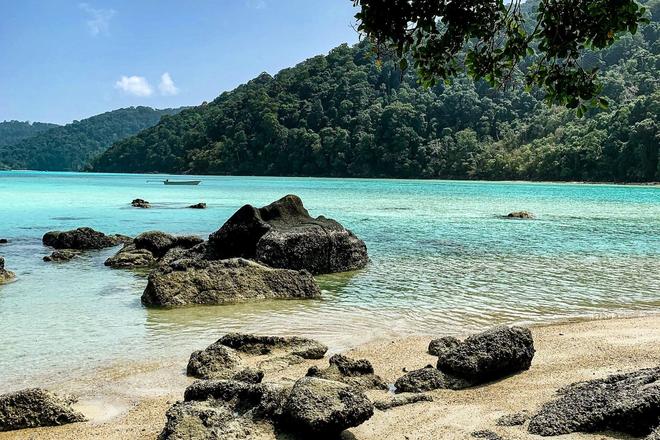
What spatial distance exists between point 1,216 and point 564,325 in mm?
34056

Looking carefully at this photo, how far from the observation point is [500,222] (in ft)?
103

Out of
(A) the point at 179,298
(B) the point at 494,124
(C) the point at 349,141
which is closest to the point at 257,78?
(C) the point at 349,141

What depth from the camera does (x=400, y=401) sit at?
5840mm

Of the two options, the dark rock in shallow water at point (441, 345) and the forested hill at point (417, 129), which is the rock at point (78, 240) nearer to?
the dark rock in shallow water at point (441, 345)

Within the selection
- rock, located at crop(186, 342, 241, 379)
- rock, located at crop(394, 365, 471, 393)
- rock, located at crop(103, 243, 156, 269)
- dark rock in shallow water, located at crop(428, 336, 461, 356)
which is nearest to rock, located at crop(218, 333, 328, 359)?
rock, located at crop(186, 342, 241, 379)

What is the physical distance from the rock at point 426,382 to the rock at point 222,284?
5.69 m

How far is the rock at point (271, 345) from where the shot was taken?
7.82 meters

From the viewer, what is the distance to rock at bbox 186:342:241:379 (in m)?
6.92

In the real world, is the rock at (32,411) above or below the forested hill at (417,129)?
below

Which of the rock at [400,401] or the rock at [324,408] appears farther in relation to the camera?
the rock at [400,401]

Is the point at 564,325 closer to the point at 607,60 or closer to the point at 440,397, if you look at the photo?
the point at 440,397

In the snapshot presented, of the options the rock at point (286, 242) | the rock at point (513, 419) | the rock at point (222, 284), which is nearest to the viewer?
the rock at point (513, 419)

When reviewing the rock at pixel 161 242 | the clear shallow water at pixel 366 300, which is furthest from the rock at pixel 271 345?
the rock at pixel 161 242

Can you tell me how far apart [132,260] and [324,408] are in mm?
13168
